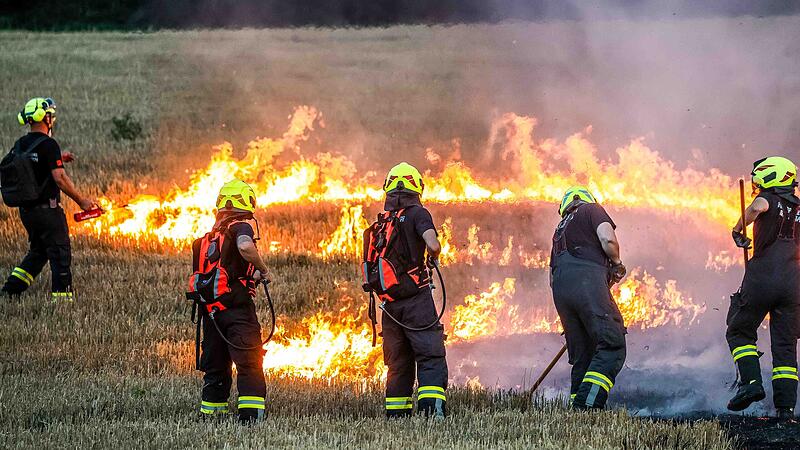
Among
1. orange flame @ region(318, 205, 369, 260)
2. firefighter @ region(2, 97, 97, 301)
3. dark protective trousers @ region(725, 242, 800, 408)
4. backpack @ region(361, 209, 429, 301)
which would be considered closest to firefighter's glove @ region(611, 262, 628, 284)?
dark protective trousers @ region(725, 242, 800, 408)

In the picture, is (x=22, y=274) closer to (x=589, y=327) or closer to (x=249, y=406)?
(x=249, y=406)

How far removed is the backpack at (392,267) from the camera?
27.9 feet

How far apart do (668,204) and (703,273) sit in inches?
139

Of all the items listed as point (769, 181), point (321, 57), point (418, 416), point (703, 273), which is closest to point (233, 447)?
point (418, 416)

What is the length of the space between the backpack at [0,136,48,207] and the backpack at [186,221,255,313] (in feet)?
14.6

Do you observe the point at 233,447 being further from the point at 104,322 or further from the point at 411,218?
the point at 104,322

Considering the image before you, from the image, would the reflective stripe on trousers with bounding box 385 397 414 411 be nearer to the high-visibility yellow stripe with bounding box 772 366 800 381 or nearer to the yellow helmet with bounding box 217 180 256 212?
the yellow helmet with bounding box 217 180 256 212

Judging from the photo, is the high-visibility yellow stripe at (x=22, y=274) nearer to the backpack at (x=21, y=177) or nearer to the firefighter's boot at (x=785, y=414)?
the backpack at (x=21, y=177)

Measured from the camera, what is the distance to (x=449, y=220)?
55.7 ft

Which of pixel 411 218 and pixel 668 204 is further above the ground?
pixel 668 204

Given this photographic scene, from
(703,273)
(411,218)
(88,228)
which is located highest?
(88,228)

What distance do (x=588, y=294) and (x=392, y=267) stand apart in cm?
145

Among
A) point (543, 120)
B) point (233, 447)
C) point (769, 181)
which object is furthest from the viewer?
point (543, 120)

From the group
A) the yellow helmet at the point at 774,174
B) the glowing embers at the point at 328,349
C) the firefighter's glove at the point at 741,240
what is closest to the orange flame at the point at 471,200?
the glowing embers at the point at 328,349
